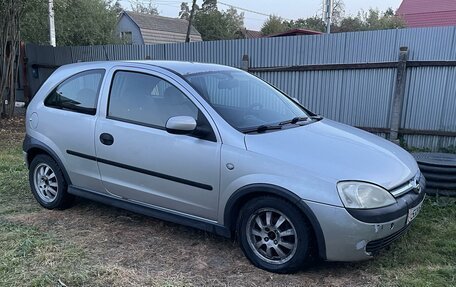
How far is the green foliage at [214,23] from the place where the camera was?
155ft

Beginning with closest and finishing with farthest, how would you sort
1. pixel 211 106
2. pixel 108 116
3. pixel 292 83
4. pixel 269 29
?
pixel 211 106 < pixel 108 116 < pixel 292 83 < pixel 269 29

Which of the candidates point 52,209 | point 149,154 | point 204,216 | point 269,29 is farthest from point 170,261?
point 269,29

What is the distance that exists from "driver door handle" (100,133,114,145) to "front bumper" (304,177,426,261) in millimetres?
1990

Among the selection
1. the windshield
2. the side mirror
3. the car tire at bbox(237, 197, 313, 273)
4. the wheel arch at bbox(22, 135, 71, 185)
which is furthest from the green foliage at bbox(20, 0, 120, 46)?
the car tire at bbox(237, 197, 313, 273)

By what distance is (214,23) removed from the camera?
47250mm

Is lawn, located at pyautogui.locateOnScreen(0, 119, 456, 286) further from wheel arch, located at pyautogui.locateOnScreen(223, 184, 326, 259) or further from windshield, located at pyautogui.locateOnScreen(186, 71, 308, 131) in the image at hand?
windshield, located at pyautogui.locateOnScreen(186, 71, 308, 131)

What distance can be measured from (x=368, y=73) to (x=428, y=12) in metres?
18.0

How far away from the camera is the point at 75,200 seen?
16.5 feet

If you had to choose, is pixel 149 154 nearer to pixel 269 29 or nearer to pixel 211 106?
pixel 211 106

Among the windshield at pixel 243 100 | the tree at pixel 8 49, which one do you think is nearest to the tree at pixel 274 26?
the tree at pixel 8 49

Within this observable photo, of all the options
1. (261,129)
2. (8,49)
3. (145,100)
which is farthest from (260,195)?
(8,49)

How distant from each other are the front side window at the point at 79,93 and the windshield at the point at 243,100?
1.07 metres

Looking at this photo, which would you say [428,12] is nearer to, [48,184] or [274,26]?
[274,26]

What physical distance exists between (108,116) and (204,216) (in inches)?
54.8
